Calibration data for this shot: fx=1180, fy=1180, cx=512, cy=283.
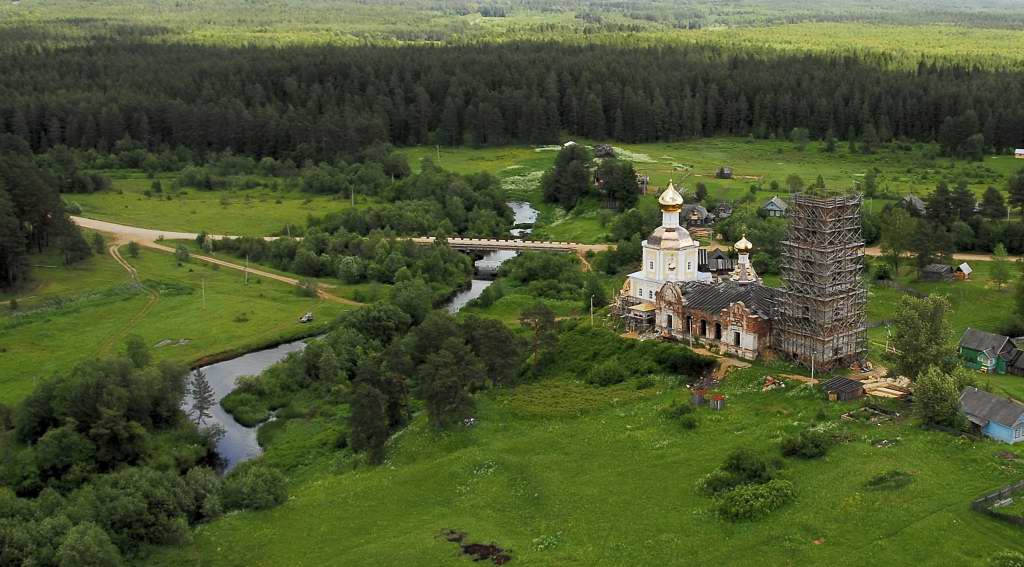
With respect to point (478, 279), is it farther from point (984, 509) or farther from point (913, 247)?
point (984, 509)

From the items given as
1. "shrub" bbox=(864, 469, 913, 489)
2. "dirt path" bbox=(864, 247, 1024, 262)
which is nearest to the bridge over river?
"dirt path" bbox=(864, 247, 1024, 262)

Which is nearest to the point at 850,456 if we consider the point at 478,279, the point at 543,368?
the point at 543,368

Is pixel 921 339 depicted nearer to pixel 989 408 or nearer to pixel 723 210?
pixel 989 408

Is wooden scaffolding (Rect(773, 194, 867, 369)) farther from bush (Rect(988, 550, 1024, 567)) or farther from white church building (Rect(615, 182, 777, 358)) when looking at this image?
bush (Rect(988, 550, 1024, 567))

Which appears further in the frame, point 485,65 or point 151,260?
point 485,65

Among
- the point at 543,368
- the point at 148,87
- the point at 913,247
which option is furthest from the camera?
the point at 148,87

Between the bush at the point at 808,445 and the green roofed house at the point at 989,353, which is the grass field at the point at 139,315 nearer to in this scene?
the bush at the point at 808,445

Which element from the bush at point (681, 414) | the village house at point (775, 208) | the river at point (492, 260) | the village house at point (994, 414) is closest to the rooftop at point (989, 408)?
the village house at point (994, 414)
